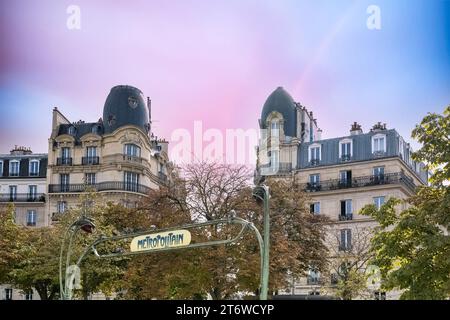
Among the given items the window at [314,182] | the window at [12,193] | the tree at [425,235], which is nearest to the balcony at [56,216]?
the window at [12,193]

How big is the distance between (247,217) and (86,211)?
20.3 ft

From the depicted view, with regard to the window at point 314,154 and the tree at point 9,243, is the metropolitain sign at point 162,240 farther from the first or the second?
the window at point 314,154

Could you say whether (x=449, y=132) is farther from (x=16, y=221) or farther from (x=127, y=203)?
(x=16, y=221)

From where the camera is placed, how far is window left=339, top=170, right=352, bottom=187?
→ 33731 millimetres

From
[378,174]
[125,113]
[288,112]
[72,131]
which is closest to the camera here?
[125,113]

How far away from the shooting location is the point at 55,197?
26.2m

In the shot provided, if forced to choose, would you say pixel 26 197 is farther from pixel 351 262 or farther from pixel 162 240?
pixel 162 240

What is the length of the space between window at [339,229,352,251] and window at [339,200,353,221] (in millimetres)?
745

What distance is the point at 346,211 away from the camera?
33.7 m

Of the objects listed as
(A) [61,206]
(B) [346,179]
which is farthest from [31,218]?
(B) [346,179]

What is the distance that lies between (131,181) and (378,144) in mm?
13887

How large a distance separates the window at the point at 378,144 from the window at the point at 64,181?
14.0 m

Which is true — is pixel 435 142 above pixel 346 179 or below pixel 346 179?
below
